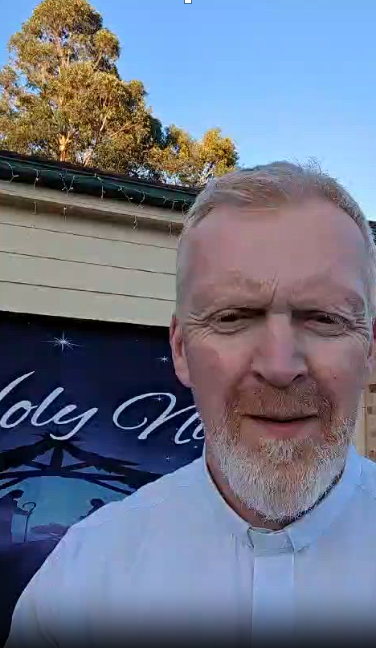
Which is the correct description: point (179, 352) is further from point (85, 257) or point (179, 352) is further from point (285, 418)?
point (85, 257)

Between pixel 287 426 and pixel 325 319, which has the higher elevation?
pixel 325 319

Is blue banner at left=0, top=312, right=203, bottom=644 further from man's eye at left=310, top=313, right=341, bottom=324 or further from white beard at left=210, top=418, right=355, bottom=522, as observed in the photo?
man's eye at left=310, top=313, right=341, bottom=324

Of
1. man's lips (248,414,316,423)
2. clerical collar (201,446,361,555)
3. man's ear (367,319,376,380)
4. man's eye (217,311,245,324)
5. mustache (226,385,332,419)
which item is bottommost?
clerical collar (201,446,361,555)

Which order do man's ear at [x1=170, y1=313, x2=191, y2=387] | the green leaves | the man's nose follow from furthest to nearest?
1. the green leaves
2. man's ear at [x1=170, y1=313, x2=191, y2=387]
3. the man's nose

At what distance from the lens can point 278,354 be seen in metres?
1.11

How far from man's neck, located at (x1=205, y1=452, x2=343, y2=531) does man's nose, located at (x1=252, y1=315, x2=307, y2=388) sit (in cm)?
31

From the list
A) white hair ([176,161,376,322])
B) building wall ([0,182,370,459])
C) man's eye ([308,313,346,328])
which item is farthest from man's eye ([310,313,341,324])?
building wall ([0,182,370,459])

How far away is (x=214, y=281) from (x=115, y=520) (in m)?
0.59

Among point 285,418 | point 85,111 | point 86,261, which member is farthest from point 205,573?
point 85,111

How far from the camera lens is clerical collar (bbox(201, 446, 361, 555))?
4.03 feet

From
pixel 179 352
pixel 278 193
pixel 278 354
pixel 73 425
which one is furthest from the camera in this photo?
pixel 73 425

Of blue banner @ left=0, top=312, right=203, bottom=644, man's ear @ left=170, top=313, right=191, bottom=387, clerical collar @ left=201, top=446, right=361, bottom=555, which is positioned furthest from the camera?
blue banner @ left=0, top=312, right=203, bottom=644

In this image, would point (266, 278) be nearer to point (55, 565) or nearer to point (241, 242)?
point (241, 242)

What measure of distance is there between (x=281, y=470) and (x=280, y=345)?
0.83 feet
